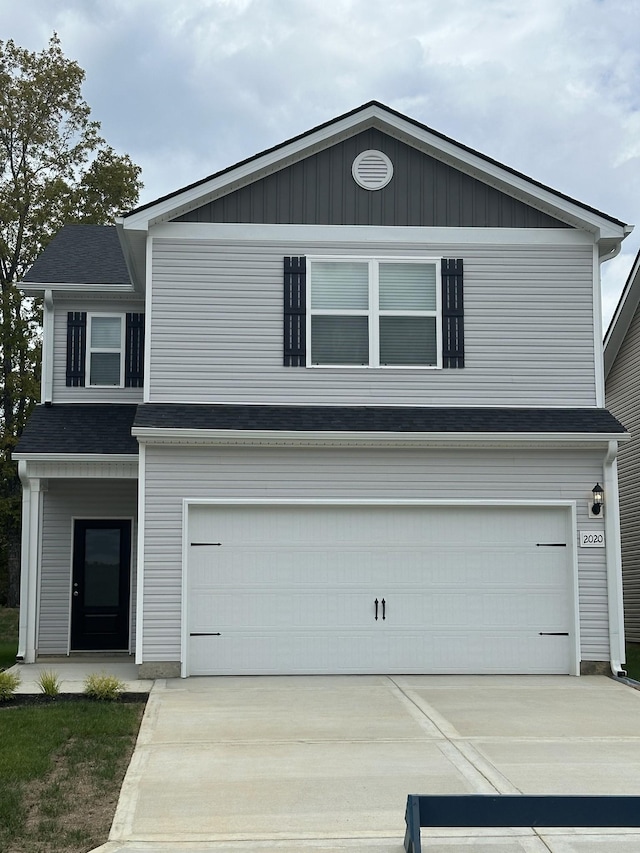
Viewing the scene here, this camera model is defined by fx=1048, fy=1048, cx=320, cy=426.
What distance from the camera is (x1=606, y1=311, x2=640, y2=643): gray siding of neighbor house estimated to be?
64.3ft

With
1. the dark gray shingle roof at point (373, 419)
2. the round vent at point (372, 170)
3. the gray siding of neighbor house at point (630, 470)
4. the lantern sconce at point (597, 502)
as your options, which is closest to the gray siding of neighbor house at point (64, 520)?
the dark gray shingle roof at point (373, 419)

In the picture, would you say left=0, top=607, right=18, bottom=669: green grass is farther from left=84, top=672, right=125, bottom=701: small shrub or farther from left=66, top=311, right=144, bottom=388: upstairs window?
left=66, top=311, right=144, bottom=388: upstairs window

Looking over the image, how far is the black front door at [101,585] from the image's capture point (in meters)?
16.5

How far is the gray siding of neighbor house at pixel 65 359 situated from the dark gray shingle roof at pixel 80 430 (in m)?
0.13

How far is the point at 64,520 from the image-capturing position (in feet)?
54.3

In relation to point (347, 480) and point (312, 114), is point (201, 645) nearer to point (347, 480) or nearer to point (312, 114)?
point (347, 480)

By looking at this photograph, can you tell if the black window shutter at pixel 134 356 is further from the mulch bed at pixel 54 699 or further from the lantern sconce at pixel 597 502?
the lantern sconce at pixel 597 502

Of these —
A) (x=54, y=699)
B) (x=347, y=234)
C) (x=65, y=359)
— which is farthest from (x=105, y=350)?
(x=54, y=699)

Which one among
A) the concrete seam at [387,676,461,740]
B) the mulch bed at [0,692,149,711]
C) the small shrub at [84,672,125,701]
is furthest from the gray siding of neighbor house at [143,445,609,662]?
the concrete seam at [387,676,461,740]

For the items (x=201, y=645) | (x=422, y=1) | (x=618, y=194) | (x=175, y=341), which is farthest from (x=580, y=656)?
(x=618, y=194)

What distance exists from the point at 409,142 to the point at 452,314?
8.04ft

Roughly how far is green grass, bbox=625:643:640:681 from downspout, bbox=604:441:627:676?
1.17 ft

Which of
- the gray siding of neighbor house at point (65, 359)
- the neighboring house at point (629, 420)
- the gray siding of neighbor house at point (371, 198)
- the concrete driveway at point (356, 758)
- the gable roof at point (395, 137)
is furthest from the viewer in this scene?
the neighboring house at point (629, 420)

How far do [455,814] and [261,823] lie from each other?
5.67 feet
